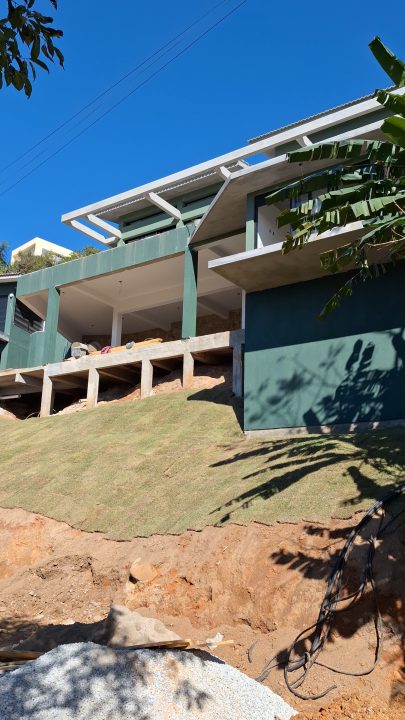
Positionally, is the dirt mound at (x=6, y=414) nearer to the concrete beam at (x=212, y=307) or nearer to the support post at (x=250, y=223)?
the concrete beam at (x=212, y=307)

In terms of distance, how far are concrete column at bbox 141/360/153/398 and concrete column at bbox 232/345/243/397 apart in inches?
170

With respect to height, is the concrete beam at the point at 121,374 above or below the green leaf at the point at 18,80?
above

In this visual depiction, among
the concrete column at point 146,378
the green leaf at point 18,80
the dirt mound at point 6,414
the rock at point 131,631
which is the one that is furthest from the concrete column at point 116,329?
the green leaf at point 18,80

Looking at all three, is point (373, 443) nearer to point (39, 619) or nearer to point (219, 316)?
point (39, 619)

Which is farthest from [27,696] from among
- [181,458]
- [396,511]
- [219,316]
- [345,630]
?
[219,316]

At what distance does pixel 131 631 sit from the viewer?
7.08 metres

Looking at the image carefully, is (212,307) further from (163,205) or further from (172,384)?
(172,384)

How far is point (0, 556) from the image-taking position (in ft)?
41.6

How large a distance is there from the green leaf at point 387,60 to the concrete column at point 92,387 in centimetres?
1781

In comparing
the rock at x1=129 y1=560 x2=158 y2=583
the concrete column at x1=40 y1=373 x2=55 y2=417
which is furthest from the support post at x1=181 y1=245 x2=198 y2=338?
the rock at x1=129 y1=560 x2=158 y2=583

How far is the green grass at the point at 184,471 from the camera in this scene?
10320mm

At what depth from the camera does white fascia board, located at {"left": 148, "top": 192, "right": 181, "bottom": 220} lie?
27.1 m

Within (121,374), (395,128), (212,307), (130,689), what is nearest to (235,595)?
(130,689)

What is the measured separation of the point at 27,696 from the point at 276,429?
1134 centimetres
